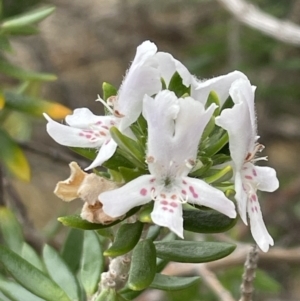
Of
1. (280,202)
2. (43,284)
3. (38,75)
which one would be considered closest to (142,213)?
(43,284)

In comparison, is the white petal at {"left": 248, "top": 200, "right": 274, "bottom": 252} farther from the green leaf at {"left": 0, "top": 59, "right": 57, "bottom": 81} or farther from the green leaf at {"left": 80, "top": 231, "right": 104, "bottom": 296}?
the green leaf at {"left": 0, "top": 59, "right": 57, "bottom": 81}

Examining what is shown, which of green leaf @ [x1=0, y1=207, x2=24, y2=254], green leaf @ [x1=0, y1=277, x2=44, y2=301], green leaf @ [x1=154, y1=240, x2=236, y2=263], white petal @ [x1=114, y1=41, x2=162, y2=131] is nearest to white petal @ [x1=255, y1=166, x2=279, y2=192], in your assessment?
green leaf @ [x1=154, y1=240, x2=236, y2=263]

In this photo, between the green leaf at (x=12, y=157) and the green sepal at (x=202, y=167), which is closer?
the green sepal at (x=202, y=167)

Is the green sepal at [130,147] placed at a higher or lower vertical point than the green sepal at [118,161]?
higher

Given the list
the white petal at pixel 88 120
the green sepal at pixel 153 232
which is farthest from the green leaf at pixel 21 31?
the green sepal at pixel 153 232

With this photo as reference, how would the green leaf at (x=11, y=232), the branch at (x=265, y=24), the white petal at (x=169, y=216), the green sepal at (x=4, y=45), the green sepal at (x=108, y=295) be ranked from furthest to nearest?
the branch at (x=265, y=24)
the green sepal at (x=4, y=45)
the green leaf at (x=11, y=232)
the green sepal at (x=108, y=295)
the white petal at (x=169, y=216)

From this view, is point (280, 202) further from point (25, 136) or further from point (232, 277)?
point (25, 136)

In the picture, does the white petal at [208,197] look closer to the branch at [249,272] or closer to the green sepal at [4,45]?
the branch at [249,272]
